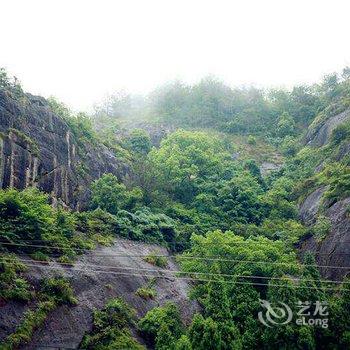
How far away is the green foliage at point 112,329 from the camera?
1828 cm

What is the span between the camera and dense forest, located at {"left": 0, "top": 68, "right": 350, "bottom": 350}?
19.3 metres

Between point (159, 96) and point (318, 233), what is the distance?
1945 inches

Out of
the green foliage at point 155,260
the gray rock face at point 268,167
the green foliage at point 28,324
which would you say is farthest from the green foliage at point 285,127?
the green foliage at point 28,324

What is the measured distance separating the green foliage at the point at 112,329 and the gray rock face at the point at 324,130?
32.5m

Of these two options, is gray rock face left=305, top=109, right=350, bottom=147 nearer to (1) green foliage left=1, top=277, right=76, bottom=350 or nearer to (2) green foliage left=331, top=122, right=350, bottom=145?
(2) green foliage left=331, top=122, right=350, bottom=145

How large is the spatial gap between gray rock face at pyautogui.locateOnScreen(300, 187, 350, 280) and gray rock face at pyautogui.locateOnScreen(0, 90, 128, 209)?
52.6 feet

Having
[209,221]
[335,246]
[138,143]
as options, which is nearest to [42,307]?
[335,246]

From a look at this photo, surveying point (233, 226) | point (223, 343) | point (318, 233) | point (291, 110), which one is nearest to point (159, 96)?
point (291, 110)

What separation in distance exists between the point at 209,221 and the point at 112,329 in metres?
17.9

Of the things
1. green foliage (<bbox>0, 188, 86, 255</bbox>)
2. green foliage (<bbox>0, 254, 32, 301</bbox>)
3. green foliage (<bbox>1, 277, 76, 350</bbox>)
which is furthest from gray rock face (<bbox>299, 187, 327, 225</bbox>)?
green foliage (<bbox>0, 254, 32, 301</bbox>)

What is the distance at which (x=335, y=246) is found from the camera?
26266mm

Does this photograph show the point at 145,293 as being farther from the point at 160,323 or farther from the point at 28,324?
the point at 28,324

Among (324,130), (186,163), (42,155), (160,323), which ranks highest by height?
(324,130)

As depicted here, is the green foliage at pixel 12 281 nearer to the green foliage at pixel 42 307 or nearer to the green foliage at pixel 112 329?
the green foliage at pixel 42 307
